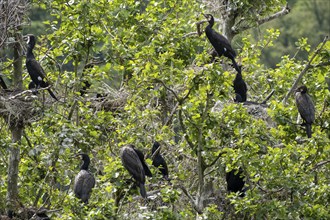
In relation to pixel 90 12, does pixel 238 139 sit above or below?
below

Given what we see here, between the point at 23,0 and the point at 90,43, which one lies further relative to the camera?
the point at 90,43

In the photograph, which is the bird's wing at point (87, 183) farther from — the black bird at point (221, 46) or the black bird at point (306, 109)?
the black bird at point (221, 46)

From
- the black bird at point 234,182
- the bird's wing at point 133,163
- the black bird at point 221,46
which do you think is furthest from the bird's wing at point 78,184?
the black bird at point 221,46

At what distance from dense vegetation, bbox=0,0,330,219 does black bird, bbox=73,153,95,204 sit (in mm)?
175

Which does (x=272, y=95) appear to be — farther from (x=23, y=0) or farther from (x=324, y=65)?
(x=23, y=0)

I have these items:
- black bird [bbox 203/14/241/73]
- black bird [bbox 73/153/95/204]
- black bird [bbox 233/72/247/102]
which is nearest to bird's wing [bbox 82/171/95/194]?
black bird [bbox 73/153/95/204]

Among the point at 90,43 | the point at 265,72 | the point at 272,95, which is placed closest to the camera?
the point at 90,43

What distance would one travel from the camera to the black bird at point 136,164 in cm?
1390

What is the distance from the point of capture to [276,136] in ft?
51.0

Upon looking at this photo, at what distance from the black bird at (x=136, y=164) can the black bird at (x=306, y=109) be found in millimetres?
2571

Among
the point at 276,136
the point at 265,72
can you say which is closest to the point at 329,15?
the point at 265,72

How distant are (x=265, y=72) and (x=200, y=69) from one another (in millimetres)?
6096

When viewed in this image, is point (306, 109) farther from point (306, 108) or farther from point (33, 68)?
point (33, 68)

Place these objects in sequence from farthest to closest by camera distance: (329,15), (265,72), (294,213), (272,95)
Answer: (329,15) < (265,72) < (272,95) < (294,213)
